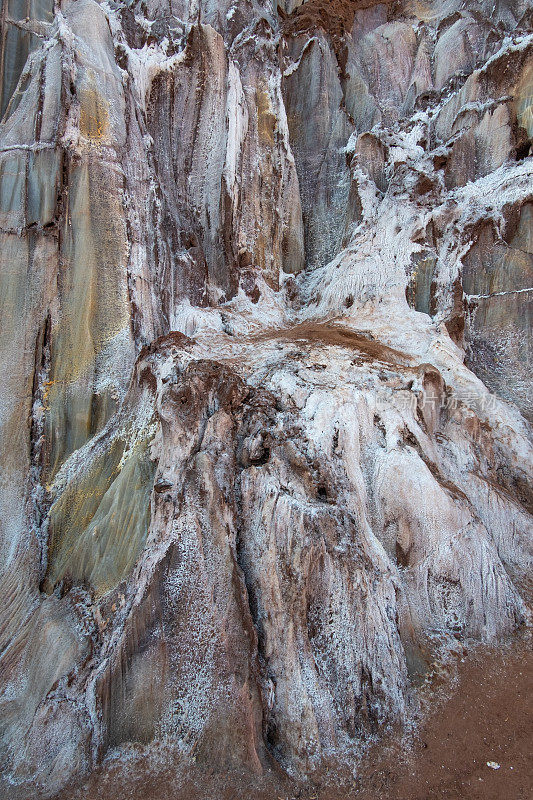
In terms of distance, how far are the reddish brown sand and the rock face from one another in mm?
162

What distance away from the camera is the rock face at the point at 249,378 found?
4.08 metres

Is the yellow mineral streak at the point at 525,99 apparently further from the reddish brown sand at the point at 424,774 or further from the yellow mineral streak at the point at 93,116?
the reddish brown sand at the point at 424,774

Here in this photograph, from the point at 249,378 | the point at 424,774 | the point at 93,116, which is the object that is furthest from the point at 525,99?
the point at 424,774

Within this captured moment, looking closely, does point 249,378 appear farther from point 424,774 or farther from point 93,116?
point 93,116

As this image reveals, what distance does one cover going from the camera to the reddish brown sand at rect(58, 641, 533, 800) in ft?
11.4

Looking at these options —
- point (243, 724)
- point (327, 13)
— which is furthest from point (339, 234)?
point (243, 724)

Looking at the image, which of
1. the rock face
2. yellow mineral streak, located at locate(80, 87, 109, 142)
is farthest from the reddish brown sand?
yellow mineral streak, located at locate(80, 87, 109, 142)

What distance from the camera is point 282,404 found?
5.53 metres

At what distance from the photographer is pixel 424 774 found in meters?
3.62

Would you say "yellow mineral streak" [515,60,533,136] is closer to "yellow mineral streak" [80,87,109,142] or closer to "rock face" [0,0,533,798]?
"rock face" [0,0,533,798]

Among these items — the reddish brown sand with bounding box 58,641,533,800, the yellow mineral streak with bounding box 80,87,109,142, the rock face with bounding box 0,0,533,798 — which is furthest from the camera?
the yellow mineral streak with bounding box 80,87,109,142

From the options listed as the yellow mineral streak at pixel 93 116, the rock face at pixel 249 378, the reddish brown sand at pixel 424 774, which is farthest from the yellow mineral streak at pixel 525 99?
the reddish brown sand at pixel 424 774

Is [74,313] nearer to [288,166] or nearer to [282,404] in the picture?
[282,404]

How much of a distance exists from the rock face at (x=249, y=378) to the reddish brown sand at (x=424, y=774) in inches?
6.4
